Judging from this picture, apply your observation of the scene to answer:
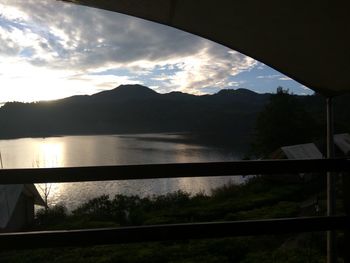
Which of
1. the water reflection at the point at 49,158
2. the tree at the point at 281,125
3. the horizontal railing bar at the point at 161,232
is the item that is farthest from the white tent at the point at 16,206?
the tree at the point at 281,125

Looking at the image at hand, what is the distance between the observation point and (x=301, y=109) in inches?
1284

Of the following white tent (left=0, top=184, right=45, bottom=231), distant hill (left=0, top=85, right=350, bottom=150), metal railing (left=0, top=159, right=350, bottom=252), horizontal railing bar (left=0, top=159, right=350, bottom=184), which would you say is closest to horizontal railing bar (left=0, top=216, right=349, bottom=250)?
metal railing (left=0, top=159, right=350, bottom=252)

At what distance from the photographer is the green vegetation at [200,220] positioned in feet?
24.5

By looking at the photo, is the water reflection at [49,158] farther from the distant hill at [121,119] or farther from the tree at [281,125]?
the distant hill at [121,119]

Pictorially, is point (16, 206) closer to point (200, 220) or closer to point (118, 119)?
point (200, 220)

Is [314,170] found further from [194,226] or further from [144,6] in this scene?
[144,6]

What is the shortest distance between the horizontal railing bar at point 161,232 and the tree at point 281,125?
3071 cm

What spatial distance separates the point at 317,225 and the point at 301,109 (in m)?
32.4

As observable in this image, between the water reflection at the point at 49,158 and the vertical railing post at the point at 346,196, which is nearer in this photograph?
the vertical railing post at the point at 346,196

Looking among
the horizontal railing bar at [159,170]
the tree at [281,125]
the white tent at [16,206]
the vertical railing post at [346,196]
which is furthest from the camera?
the tree at [281,125]

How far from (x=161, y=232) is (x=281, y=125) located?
106 ft

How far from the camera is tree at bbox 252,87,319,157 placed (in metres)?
32.2

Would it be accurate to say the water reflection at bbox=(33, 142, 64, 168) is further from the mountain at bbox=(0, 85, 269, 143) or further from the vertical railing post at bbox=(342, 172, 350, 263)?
the mountain at bbox=(0, 85, 269, 143)

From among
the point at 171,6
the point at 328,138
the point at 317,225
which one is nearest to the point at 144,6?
the point at 171,6
